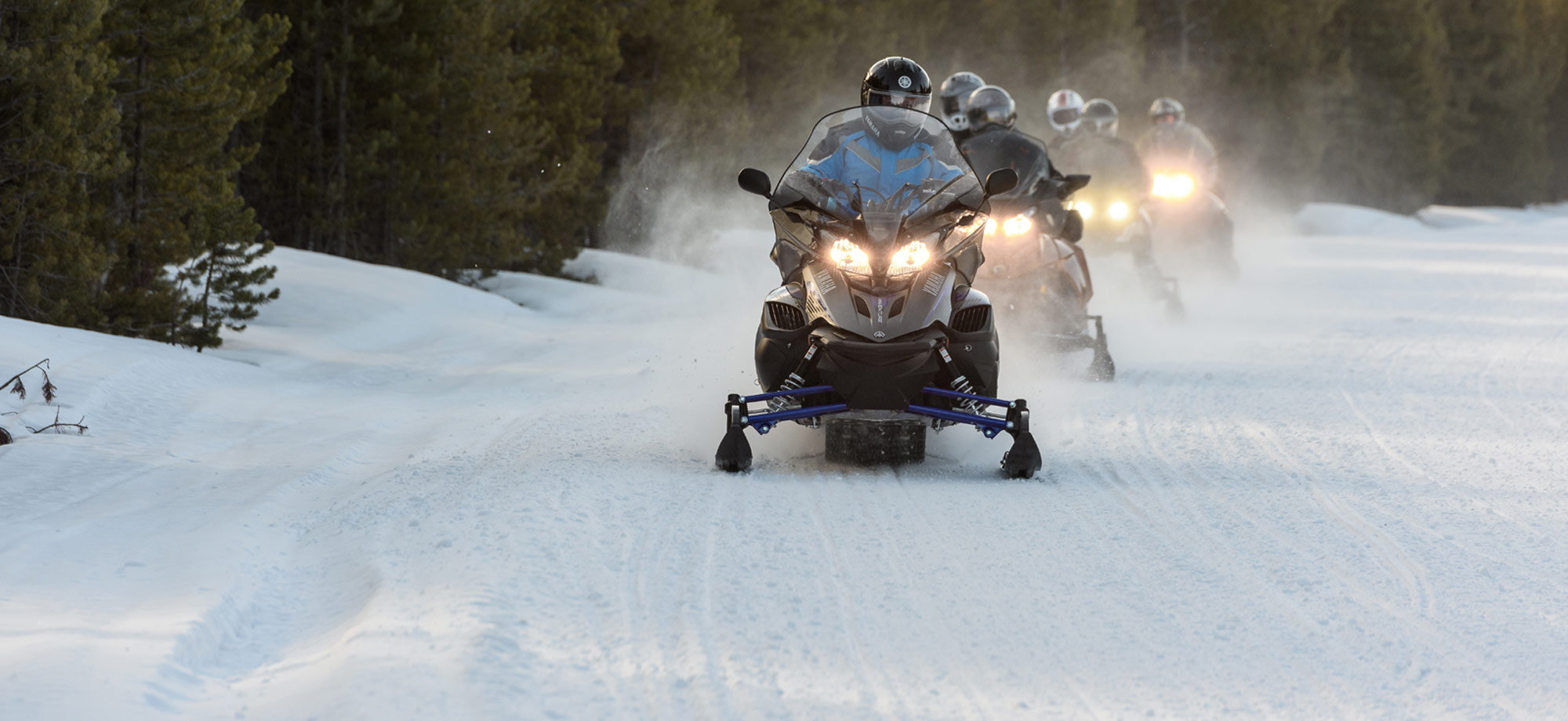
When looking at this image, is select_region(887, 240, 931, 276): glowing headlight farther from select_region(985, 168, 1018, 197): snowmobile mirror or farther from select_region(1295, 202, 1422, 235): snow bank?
select_region(1295, 202, 1422, 235): snow bank

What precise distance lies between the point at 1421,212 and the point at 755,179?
5292cm

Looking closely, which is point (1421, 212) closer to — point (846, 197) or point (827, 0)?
point (827, 0)

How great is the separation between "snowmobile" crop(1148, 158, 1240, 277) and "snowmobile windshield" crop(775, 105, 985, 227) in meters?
12.2

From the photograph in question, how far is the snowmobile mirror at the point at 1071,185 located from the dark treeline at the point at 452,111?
18.7 ft

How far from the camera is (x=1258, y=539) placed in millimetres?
5430

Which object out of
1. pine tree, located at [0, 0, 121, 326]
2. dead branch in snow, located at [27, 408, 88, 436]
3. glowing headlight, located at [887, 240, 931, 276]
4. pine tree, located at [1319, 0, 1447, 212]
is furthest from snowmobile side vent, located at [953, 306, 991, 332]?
pine tree, located at [1319, 0, 1447, 212]

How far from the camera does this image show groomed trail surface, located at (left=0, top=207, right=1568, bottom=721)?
3711mm

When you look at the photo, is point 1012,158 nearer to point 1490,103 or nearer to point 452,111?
point 452,111

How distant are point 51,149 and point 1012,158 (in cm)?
629

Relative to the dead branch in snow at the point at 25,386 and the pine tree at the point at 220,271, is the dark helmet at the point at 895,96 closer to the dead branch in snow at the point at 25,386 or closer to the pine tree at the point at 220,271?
the dead branch in snow at the point at 25,386

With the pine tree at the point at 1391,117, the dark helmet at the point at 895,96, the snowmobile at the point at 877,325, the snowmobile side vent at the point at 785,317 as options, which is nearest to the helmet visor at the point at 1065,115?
the dark helmet at the point at 895,96

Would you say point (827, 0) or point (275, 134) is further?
point (827, 0)

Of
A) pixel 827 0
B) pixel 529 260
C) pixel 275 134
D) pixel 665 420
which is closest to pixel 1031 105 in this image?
pixel 827 0

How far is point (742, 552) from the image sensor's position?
5105mm
